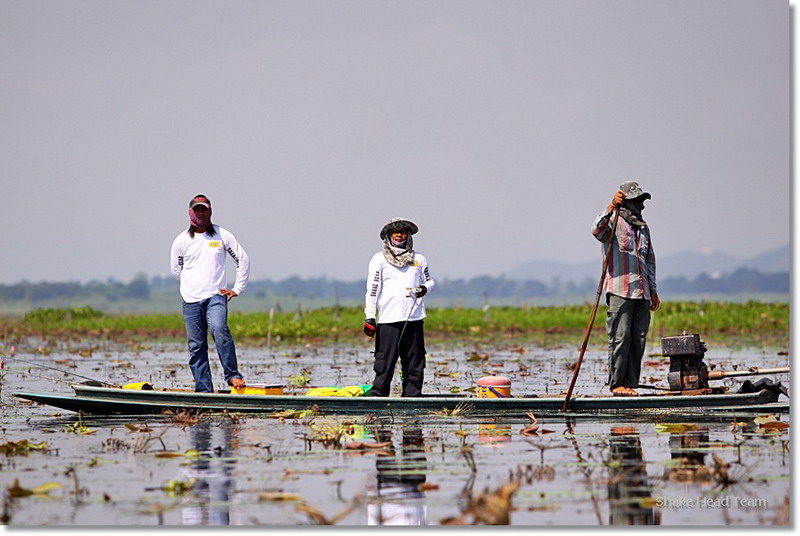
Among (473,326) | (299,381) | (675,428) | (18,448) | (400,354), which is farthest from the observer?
(473,326)

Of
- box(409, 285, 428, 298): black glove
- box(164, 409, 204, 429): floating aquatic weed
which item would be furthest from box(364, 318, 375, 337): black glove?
box(164, 409, 204, 429): floating aquatic weed

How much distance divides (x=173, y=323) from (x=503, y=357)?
1686cm

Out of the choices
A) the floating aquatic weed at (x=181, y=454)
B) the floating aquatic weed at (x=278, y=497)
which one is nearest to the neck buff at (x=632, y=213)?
the floating aquatic weed at (x=181, y=454)

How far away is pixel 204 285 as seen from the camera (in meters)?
12.9

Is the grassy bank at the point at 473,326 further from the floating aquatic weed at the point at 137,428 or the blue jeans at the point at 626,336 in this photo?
the floating aquatic weed at the point at 137,428

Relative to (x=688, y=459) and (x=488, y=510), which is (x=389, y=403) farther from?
(x=488, y=510)

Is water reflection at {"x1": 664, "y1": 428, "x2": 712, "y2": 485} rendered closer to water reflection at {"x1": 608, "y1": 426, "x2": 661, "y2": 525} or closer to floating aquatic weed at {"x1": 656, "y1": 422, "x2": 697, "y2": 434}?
floating aquatic weed at {"x1": 656, "y1": 422, "x2": 697, "y2": 434}

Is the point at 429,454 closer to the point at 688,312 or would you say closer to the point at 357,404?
the point at 357,404

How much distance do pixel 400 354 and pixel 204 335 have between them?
2090 mm

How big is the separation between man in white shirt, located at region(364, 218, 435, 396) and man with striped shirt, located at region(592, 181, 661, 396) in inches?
72.0

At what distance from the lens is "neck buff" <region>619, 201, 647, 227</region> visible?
12.5 m

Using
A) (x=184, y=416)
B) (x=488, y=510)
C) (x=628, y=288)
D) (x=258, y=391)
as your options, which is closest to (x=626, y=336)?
(x=628, y=288)

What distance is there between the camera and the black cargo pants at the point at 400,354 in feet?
41.4

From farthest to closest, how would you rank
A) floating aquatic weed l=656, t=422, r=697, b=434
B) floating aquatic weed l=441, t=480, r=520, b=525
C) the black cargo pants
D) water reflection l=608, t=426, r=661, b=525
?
the black cargo pants, floating aquatic weed l=656, t=422, r=697, b=434, water reflection l=608, t=426, r=661, b=525, floating aquatic weed l=441, t=480, r=520, b=525
